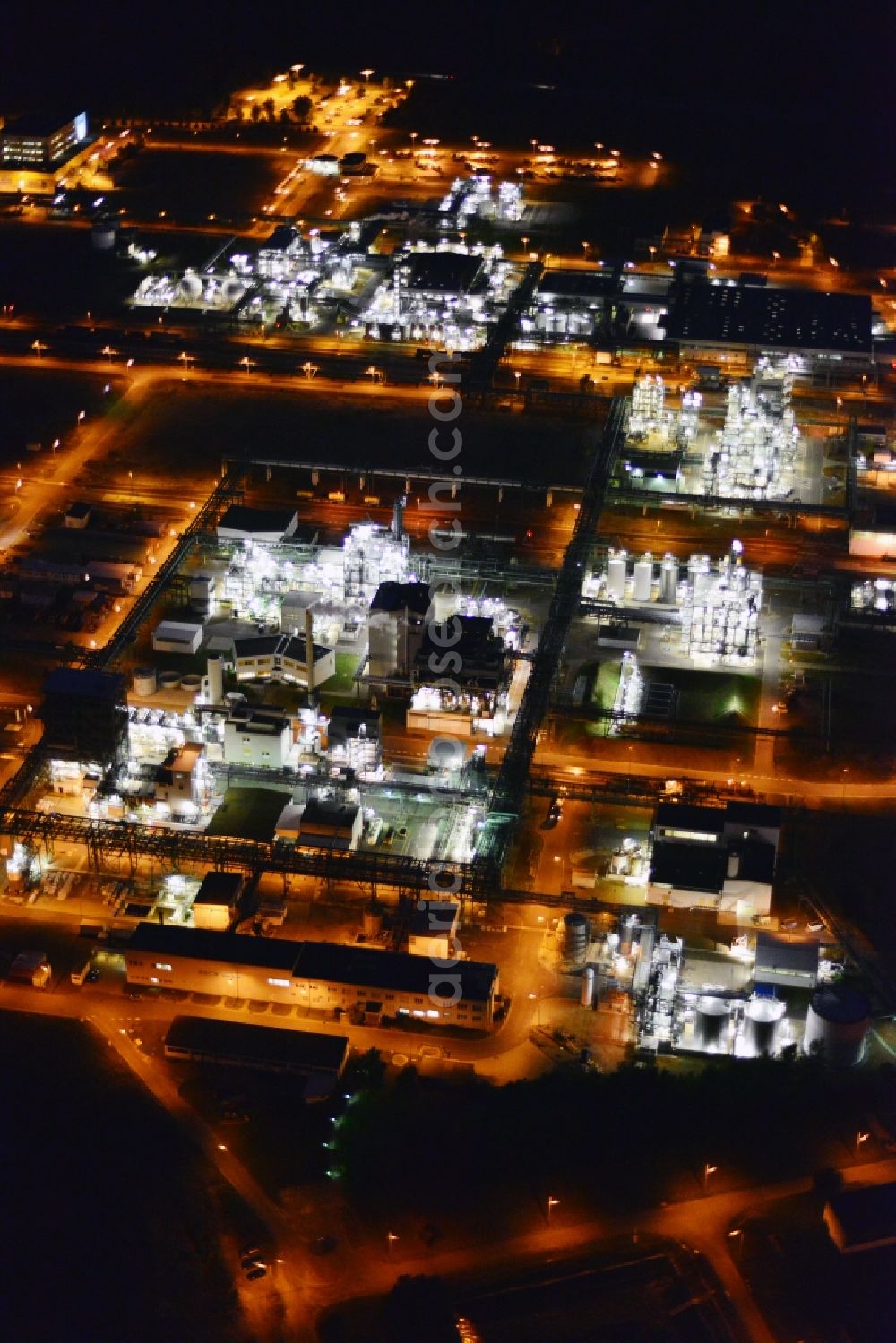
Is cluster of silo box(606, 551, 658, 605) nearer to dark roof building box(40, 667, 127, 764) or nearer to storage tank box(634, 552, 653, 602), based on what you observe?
storage tank box(634, 552, 653, 602)

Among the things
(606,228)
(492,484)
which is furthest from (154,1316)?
(606,228)

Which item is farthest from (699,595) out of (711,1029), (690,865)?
(711,1029)

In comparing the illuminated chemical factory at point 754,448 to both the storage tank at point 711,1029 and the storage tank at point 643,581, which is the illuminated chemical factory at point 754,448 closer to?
the storage tank at point 643,581

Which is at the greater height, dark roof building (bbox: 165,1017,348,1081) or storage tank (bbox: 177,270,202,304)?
dark roof building (bbox: 165,1017,348,1081)

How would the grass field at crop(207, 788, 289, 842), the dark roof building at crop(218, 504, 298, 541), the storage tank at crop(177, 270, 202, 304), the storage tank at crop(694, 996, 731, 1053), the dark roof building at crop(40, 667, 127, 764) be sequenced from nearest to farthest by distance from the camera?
the storage tank at crop(694, 996, 731, 1053)
the grass field at crop(207, 788, 289, 842)
the dark roof building at crop(40, 667, 127, 764)
the dark roof building at crop(218, 504, 298, 541)
the storage tank at crop(177, 270, 202, 304)

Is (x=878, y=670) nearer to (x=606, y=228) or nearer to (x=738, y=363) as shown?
(x=738, y=363)

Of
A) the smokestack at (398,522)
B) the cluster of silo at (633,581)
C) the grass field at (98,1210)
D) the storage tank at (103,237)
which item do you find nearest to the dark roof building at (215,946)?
the grass field at (98,1210)

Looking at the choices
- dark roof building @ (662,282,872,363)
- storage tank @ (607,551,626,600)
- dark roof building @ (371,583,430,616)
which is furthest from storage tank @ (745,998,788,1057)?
dark roof building @ (662,282,872,363)
